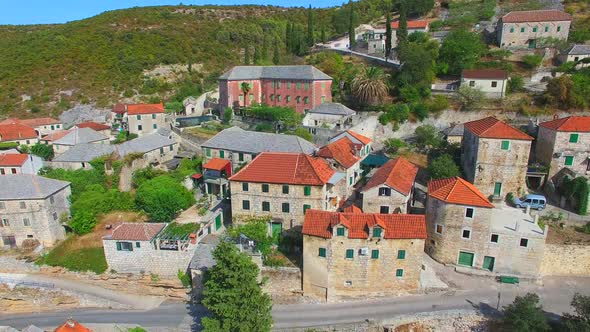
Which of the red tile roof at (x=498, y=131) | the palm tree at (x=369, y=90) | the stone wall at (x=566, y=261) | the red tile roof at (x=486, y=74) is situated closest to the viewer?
the stone wall at (x=566, y=261)

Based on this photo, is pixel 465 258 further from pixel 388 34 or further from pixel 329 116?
pixel 388 34

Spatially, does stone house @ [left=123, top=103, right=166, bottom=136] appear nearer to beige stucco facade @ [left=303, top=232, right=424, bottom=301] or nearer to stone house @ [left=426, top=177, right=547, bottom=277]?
beige stucco facade @ [left=303, top=232, right=424, bottom=301]

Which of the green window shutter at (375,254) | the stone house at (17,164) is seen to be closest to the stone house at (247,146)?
the green window shutter at (375,254)

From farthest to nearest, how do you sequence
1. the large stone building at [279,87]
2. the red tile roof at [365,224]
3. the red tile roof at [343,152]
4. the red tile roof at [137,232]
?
the large stone building at [279,87], the red tile roof at [343,152], the red tile roof at [137,232], the red tile roof at [365,224]

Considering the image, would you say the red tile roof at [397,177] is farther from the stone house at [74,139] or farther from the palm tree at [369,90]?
the stone house at [74,139]

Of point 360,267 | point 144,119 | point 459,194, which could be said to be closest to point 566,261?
point 459,194

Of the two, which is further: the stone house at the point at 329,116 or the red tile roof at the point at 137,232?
the stone house at the point at 329,116

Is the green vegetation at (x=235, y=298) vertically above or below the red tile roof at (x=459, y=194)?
below

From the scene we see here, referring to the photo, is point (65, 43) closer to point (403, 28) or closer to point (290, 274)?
point (403, 28)
